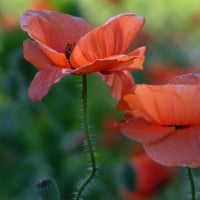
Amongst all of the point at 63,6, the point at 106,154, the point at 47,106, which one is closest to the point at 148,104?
the point at 106,154

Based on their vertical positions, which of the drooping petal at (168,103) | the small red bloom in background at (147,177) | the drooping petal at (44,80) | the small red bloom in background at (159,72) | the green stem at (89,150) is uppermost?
the drooping petal at (44,80)

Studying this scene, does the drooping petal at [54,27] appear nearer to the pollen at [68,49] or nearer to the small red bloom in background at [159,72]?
the pollen at [68,49]

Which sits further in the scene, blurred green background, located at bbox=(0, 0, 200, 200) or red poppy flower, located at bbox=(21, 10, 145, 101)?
blurred green background, located at bbox=(0, 0, 200, 200)

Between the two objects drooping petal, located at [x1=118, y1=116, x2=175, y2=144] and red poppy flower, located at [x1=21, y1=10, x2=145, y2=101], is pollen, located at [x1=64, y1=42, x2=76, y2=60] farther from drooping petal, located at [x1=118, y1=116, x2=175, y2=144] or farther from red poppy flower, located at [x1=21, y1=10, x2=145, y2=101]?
drooping petal, located at [x1=118, y1=116, x2=175, y2=144]

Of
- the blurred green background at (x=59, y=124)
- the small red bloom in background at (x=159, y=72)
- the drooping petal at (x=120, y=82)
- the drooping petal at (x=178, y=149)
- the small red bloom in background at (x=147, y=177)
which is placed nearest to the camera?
the drooping petal at (x=178, y=149)

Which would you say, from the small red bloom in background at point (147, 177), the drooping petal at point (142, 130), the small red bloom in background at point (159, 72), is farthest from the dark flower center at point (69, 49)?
the small red bloom in background at point (159, 72)

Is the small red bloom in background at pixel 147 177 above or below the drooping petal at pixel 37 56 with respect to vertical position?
below

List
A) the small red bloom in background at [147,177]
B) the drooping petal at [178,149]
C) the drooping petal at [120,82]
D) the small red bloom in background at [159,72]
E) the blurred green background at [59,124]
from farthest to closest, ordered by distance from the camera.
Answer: the small red bloom in background at [159,72] < the blurred green background at [59,124] < the small red bloom in background at [147,177] < the drooping petal at [120,82] < the drooping petal at [178,149]

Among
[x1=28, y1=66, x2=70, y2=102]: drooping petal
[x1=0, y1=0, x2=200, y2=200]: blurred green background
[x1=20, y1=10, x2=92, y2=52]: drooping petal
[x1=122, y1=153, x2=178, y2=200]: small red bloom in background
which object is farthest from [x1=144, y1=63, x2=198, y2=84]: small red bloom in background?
[x1=28, y1=66, x2=70, y2=102]: drooping petal

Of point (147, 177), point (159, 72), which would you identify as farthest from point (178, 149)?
point (159, 72)

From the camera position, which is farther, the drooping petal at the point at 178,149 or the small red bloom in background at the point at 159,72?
the small red bloom in background at the point at 159,72
